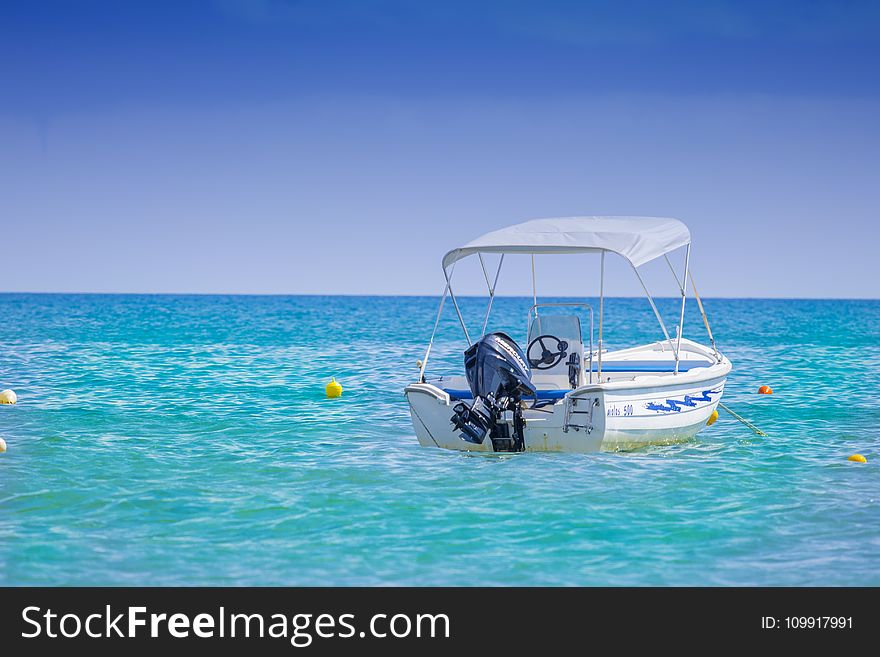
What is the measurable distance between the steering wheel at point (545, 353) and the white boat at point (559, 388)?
14mm

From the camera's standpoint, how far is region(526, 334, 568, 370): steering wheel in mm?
13867

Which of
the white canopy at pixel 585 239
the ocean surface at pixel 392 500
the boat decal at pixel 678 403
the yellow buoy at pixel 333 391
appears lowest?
the ocean surface at pixel 392 500

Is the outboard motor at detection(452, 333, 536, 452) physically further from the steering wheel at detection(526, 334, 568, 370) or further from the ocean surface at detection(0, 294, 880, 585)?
the steering wheel at detection(526, 334, 568, 370)

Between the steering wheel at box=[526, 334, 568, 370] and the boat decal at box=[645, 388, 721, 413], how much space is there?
5.16 feet

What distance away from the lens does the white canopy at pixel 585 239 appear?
503 inches

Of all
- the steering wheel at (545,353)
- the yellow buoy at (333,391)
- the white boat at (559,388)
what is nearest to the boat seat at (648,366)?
the white boat at (559,388)

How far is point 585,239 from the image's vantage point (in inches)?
512

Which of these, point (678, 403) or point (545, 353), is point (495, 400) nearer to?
point (545, 353)

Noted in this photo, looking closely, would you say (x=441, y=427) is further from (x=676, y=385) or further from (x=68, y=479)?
(x=68, y=479)

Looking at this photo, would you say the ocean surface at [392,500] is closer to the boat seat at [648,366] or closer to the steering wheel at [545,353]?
the boat seat at [648,366]

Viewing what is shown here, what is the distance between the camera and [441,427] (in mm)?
12641

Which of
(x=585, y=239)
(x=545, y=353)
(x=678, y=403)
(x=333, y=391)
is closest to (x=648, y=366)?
(x=678, y=403)

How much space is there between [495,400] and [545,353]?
1988 millimetres
